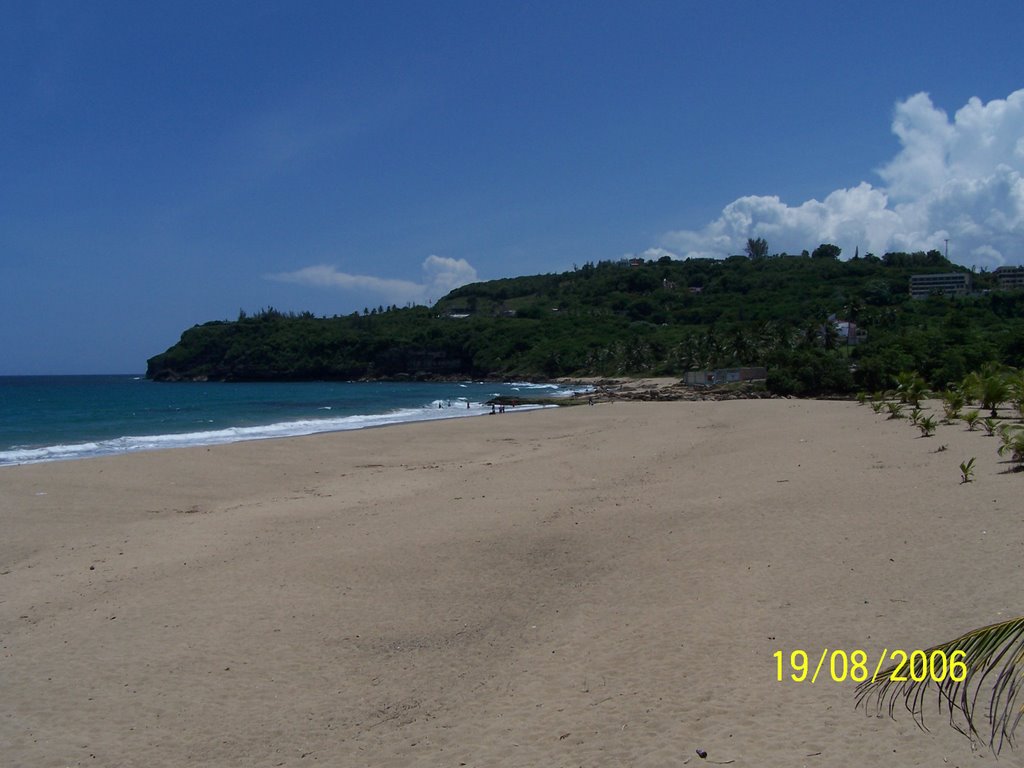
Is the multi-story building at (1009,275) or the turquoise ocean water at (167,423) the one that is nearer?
the turquoise ocean water at (167,423)

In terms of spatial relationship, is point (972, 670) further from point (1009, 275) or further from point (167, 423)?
point (1009, 275)

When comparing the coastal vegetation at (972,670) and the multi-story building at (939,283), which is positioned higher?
the multi-story building at (939,283)

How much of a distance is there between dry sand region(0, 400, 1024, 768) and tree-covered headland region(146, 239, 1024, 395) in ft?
131

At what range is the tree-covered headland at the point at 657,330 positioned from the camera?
198ft

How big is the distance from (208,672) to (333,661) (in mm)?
1110

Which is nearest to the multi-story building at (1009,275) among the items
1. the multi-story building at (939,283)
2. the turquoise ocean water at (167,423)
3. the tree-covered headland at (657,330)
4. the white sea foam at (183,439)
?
the tree-covered headland at (657,330)

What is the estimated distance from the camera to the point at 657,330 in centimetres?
11544

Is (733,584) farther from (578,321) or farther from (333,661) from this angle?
(578,321)

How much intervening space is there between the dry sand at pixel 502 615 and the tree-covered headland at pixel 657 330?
39798mm

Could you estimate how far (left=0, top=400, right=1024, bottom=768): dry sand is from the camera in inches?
209

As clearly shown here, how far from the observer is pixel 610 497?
45.1 feet

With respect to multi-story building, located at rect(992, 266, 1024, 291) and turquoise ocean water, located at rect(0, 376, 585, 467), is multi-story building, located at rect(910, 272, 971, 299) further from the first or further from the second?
turquoise ocean water, located at rect(0, 376, 585, 467)

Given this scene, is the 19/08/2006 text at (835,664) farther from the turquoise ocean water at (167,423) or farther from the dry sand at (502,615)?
the turquoise ocean water at (167,423)

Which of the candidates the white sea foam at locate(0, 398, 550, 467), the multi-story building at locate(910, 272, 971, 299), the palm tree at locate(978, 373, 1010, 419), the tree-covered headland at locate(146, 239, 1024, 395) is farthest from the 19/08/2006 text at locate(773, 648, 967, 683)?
the multi-story building at locate(910, 272, 971, 299)
